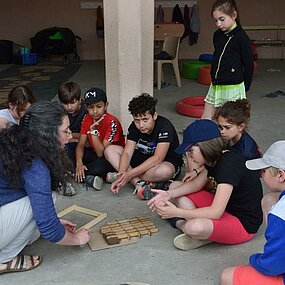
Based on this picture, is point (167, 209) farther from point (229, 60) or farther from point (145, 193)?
point (229, 60)

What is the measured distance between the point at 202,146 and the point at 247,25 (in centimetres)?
889

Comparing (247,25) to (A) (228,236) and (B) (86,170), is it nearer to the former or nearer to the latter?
(B) (86,170)

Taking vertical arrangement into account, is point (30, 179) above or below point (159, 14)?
below

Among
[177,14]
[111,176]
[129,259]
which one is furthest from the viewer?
[177,14]

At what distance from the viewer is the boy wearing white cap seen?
1761 mm

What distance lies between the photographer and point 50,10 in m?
11.0

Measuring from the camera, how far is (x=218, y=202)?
7.86ft

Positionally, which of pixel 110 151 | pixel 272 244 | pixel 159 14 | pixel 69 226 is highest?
pixel 159 14

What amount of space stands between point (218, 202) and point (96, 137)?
1.43 m

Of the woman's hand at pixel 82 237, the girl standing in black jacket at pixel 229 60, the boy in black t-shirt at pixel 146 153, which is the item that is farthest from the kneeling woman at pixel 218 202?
the girl standing in black jacket at pixel 229 60

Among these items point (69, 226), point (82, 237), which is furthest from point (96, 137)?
point (82, 237)

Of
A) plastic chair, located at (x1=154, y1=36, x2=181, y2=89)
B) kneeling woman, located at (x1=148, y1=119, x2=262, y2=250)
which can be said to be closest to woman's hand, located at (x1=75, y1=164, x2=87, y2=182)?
kneeling woman, located at (x1=148, y1=119, x2=262, y2=250)

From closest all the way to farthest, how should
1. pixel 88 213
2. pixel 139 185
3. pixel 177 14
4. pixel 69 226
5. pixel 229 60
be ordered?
pixel 69 226, pixel 88 213, pixel 139 185, pixel 229 60, pixel 177 14

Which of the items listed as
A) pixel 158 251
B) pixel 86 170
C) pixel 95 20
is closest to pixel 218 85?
pixel 86 170
